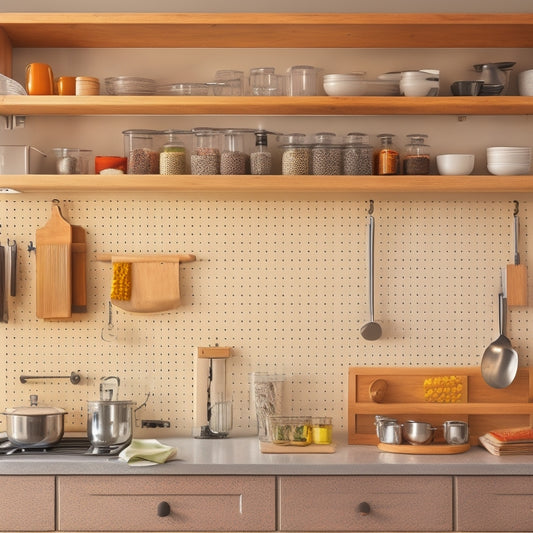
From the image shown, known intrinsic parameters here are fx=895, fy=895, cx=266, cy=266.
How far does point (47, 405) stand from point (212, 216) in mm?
959

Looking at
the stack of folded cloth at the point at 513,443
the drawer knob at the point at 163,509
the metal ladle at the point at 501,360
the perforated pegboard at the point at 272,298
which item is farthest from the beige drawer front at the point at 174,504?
the metal ladle at the point at 501,360

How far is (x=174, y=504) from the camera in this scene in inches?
112

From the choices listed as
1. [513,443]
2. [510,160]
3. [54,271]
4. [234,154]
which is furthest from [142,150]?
[513,443]

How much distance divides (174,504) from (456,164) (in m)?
1.54

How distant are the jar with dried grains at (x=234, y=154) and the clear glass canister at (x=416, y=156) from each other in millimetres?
584

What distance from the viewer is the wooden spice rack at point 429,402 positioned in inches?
129

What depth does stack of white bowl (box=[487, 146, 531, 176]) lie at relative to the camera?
323cm

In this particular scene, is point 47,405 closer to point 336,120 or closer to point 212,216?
point 212,216

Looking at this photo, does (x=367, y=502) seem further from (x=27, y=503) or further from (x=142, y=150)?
(x=142, y=150)

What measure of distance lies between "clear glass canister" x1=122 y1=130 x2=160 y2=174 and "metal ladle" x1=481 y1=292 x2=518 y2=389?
4.60 ft

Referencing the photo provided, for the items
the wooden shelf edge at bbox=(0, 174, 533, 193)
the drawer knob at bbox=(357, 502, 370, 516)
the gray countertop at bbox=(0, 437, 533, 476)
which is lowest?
the drawer knob at bbox=(357, 502, 370, 516)

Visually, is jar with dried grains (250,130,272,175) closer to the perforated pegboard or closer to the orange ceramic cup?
the perforated pegboard

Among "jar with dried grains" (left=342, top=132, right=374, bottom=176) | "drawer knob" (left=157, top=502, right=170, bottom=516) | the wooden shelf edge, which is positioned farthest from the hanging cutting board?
"jar with dried grains" (left=342, top=132, right=374, bottom=176)

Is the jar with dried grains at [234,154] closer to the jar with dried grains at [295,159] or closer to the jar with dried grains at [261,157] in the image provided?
the jar with dried grains at [261,157]
